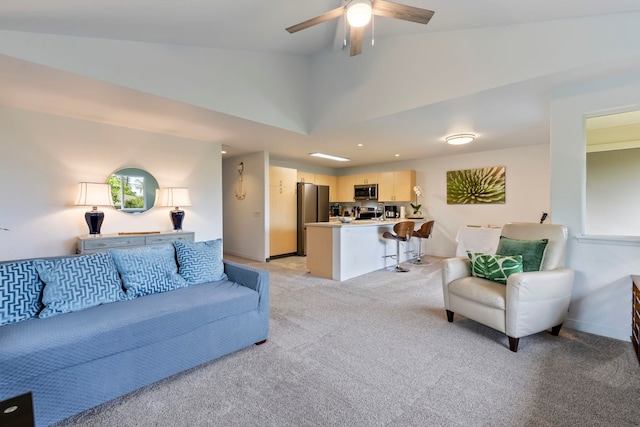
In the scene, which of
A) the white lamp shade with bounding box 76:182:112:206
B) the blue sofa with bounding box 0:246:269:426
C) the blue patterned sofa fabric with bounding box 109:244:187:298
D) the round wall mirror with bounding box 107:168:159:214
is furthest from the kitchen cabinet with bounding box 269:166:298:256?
the blue sofa with bounding box 0:246:269:426

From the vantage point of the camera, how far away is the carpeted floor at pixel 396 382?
1.54 metres

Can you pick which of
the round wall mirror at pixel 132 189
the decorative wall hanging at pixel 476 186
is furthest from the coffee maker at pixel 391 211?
the round wall mirror at pixel 132 189

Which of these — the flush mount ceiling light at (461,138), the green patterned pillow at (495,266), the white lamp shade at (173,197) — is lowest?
the green patterned pillow at (495,266)

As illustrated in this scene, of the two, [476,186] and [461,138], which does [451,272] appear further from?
[476,186]

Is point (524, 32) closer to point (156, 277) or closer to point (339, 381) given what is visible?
point (339, 381)

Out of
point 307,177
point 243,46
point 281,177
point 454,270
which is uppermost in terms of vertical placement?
point 243,46

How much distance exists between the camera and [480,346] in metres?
2.31

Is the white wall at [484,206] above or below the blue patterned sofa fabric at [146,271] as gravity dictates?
above

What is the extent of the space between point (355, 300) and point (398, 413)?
1869 mm

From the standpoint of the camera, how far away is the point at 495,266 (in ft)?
8.53

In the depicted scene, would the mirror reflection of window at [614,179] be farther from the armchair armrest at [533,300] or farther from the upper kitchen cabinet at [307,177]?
the upper kitchen cabinet at [307,177]

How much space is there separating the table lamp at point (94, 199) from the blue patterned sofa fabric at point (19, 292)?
6.54 ft

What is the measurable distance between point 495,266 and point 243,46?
12.6ft

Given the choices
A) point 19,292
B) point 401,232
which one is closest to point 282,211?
point 401,232
